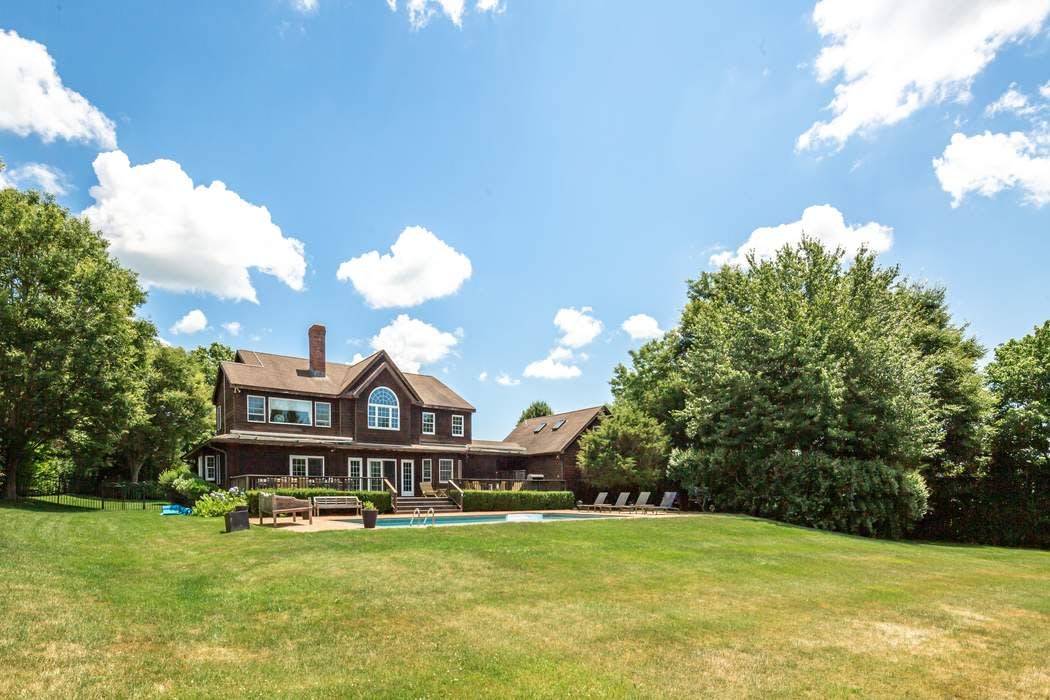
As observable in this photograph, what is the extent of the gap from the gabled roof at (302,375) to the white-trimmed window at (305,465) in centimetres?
343

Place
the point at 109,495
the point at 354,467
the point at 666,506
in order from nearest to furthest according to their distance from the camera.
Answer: the point at 666,506 → the point at 354,467 → the point at 109,495

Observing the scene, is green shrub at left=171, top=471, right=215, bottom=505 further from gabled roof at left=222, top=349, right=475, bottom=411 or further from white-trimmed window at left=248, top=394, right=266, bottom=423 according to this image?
gabled roof at left=222, top=349, right=475, bottom=411

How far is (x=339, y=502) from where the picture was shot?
25.8 meters

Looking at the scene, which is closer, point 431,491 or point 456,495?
point 456,495

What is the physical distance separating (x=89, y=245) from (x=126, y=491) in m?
14.8

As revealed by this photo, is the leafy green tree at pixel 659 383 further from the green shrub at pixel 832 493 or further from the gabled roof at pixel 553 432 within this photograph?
the green shrub at pixel 832 493

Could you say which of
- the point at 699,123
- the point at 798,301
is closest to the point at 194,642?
the point at 699,123

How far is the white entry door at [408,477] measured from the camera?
35281 millimetres

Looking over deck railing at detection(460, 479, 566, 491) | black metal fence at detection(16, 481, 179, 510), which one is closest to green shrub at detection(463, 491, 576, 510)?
deck railing at detection(460, 479, 566, 491)

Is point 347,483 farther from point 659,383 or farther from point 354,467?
point 659,383

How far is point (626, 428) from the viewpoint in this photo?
3478 centimetres

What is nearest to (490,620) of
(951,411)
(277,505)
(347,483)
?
(277,505)

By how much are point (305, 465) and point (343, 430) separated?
2920mm

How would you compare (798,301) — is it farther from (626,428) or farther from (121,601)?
(121,601)
